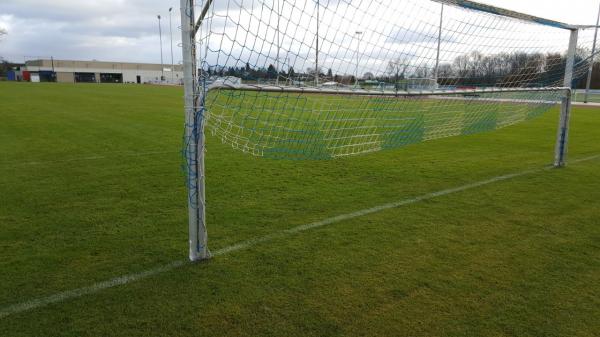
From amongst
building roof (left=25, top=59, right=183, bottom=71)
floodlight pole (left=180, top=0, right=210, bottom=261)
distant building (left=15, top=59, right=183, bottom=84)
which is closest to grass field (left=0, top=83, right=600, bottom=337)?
floodlight pole (left=180, top=0, right=210, bottom=261)

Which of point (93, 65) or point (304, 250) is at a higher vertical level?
point (93, 65)

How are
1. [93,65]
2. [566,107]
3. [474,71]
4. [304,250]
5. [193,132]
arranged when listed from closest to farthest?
[193,132] < [304,250] < [474,71] < [566,107] < [93,65]

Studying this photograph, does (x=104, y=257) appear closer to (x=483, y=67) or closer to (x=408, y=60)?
(x=408, y=60)

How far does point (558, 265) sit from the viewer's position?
352cm

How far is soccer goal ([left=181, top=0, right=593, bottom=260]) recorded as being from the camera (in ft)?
11.0

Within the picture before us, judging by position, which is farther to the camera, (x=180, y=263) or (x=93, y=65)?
(x=93, y=65)

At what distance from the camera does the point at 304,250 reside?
12.3ft

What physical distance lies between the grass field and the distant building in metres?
69.2

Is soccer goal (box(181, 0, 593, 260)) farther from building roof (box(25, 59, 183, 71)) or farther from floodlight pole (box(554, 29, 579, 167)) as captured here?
building roof (box(25, 59, 183, 71))

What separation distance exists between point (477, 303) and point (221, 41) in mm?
2666

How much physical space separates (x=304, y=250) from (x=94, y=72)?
290 ft

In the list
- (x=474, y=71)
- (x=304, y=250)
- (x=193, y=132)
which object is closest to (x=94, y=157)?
(x=193, y=132)

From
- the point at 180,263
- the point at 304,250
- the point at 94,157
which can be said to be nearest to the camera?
the point at 180,263

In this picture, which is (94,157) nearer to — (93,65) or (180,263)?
(180,263)
